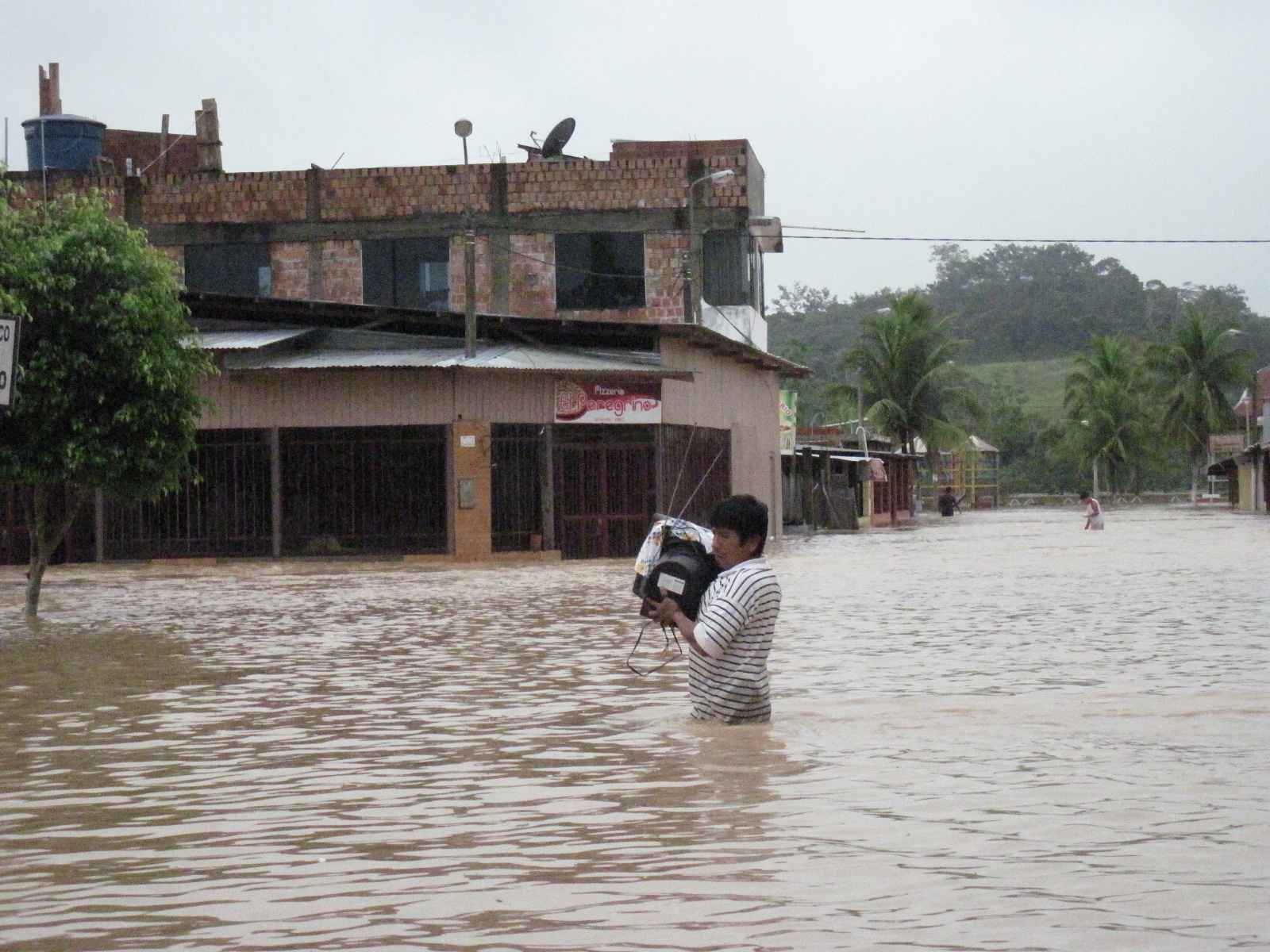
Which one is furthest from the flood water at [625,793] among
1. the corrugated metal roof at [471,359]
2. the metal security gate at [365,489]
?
the metal security gate at [365,489]

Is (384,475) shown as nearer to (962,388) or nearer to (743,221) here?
(743,221)

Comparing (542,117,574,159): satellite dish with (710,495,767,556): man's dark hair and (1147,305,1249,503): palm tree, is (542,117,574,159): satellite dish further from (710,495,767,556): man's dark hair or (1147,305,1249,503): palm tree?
(1147,305,1249,503): palm tree

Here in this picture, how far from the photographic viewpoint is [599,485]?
34375 mm

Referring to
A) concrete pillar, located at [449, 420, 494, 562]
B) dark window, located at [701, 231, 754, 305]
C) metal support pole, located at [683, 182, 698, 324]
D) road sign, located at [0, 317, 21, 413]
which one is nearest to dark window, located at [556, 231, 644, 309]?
metal support pole, located at [683, 182, 698, 324]

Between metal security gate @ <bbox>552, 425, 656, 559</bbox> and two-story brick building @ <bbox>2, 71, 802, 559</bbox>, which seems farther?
metal security gate @ <bbox>552, 425, 656, 559</bbox>

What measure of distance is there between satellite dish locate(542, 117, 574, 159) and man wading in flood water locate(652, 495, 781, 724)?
39223 millimetres

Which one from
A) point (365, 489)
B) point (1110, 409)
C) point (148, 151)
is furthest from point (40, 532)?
point (1110, 409)

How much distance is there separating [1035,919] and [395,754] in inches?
172

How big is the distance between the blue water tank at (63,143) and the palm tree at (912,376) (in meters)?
35.0

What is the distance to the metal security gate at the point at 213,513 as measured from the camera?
34.0 meters

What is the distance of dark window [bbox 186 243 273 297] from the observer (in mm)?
45375

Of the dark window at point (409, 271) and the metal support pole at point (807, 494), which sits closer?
the dark window at point (409, 271)

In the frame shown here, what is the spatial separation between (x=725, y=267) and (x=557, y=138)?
21.1ft

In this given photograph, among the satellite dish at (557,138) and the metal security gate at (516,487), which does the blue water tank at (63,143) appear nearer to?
the satellite dish at (557,138)
